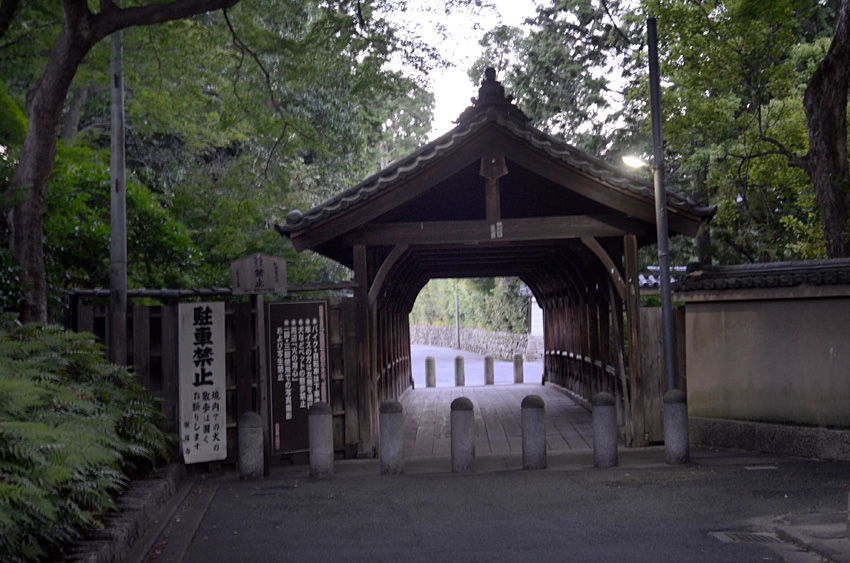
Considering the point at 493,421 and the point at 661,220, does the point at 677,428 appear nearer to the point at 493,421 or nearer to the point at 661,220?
the point at 661,220

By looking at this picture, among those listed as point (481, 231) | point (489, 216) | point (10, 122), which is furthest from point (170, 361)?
point (10, 122)

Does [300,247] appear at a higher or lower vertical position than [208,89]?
lower

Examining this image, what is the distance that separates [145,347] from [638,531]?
6.45 m

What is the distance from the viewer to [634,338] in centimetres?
1115

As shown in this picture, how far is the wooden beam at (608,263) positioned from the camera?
11.1 metres

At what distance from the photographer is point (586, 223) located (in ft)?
36.6

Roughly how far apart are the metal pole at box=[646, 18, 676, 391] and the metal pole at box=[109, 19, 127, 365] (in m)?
6.60

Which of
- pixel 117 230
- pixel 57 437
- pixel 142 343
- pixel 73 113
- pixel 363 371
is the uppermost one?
pixel 73 113

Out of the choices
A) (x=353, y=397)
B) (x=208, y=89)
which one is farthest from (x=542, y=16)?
(x=353, y=397)

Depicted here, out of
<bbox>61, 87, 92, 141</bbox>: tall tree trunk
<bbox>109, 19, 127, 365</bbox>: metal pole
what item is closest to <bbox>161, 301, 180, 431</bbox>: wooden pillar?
<bbox>109, 19, 127, 365</bbox>: metal pole

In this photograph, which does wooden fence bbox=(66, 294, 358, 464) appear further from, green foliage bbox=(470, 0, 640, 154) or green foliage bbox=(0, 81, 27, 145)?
green foliage bbox=(470, 0, 640, 154)

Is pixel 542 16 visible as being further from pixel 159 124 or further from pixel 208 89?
pixel 159 124

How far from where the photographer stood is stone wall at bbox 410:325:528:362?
42156mm

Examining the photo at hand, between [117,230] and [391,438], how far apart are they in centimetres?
412
